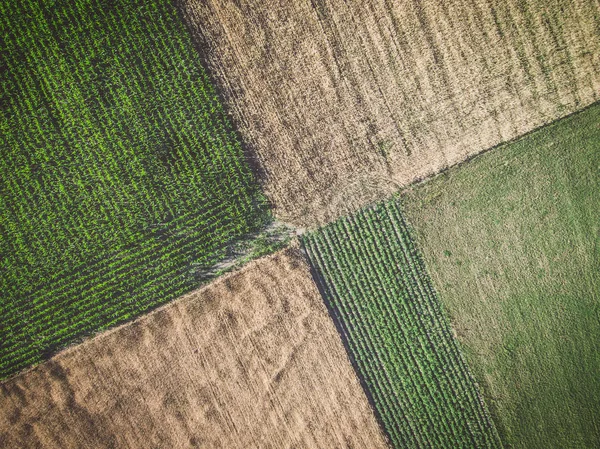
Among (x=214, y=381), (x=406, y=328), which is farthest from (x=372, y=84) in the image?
(x=214, y=381)

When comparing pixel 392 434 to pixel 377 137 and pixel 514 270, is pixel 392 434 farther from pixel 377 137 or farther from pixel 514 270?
pixel 377 137

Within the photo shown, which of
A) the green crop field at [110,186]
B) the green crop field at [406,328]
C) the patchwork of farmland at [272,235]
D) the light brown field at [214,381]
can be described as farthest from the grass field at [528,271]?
the green crop field at [110,186]

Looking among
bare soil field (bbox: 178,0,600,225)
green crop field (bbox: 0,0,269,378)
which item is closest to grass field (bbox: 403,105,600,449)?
bare soil field (bbox: 178,0,600,225)

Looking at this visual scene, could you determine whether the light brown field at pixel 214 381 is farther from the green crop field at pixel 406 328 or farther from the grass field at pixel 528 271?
the grass field at pixel 528 271

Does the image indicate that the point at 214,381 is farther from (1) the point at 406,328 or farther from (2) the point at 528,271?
(2) the point at 528,271

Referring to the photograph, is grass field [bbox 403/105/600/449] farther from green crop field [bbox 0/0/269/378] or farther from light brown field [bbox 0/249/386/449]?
green crop field [bbox 0/0/269/378]
